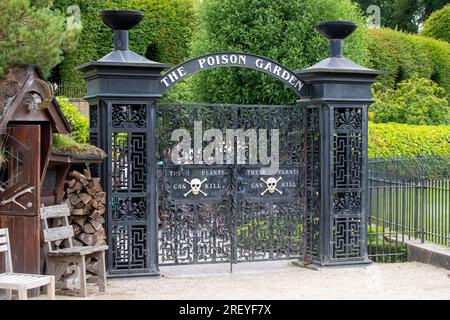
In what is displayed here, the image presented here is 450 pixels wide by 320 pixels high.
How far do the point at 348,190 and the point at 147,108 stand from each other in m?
2.94

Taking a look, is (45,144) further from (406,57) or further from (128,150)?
(406,57)

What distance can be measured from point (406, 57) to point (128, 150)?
2631 centimetres

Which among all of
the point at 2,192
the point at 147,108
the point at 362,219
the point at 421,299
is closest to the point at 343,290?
the point at 421,299

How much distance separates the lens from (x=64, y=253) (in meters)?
8.27

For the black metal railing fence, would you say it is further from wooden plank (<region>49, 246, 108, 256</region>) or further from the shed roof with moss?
the shed roof with moss

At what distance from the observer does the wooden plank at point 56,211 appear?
8477 mm

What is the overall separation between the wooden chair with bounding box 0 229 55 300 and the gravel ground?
1.13 meters

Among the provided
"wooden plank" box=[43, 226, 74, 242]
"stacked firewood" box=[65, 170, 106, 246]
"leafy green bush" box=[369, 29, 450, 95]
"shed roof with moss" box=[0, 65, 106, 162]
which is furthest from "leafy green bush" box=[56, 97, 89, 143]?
"leafy green bush" box=[369, 29, 450, 95]

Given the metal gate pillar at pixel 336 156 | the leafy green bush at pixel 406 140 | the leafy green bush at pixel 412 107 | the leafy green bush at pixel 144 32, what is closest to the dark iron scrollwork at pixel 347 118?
the metal gate pillar at pixel 336 156

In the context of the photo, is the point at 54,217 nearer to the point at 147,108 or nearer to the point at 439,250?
the point at 147,108

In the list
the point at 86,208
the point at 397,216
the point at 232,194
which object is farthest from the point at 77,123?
the point at 397,216

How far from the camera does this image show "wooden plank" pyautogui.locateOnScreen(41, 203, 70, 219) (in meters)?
8.48

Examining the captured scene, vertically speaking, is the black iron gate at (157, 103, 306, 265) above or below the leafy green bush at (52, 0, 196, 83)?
below

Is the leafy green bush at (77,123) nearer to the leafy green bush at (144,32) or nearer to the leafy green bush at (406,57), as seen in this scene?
the leafy green bush at (144,32)
